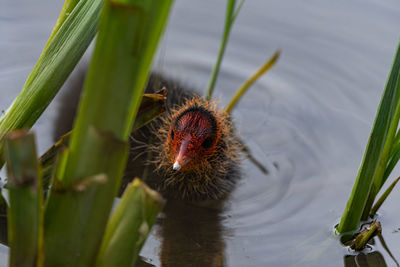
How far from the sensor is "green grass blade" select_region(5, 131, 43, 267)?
1117 mm

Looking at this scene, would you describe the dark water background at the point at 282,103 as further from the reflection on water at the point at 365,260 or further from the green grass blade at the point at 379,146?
the green grass blade at the point at 379,146

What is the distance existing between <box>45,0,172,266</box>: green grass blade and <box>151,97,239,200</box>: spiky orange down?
4.27 ft

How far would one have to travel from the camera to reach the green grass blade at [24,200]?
1.12 meters

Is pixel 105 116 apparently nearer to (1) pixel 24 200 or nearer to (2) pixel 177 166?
(1) pixel 24 200

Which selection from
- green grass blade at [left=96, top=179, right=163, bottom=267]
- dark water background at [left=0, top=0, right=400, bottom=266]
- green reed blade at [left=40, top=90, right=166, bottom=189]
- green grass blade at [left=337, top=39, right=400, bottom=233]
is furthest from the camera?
dark water background at [left=0, top=0, right=400, bottom=266]

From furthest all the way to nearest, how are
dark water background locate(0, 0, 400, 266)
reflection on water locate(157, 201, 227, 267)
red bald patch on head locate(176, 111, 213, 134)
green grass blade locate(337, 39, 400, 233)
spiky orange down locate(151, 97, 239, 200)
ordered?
spiky orange down locate(151, 97, 239, 200) → red bald patch on head locate(176, 111, 213, 134) → dark water background locate(0, 0, 400, 266) → reflection on water locate(157, 201, 227, 267) → green grass blade locate(337, 39, 400, 233)

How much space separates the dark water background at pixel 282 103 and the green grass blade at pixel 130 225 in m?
0.68

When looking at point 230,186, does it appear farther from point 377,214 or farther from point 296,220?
point 377,214

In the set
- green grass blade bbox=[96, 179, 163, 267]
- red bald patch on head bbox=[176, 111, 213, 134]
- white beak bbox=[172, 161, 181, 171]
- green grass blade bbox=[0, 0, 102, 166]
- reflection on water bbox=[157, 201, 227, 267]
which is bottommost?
green grass blade bbox=[96, 179, 163, 267]

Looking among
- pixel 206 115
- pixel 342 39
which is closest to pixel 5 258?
pixel 206 115

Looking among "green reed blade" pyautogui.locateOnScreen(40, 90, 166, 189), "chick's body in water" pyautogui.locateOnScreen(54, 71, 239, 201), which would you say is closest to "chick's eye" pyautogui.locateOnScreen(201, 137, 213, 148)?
"chick's body in water" pyautogui.locateOnScreen(54, 71, 239, 201)

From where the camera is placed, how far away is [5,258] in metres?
1.82

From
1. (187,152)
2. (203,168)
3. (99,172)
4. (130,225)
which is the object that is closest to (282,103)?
(203,168)

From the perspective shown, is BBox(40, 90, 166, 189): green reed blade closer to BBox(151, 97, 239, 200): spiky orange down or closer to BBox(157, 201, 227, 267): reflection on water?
BBox(157, 201, 227, 267): reflection on water
